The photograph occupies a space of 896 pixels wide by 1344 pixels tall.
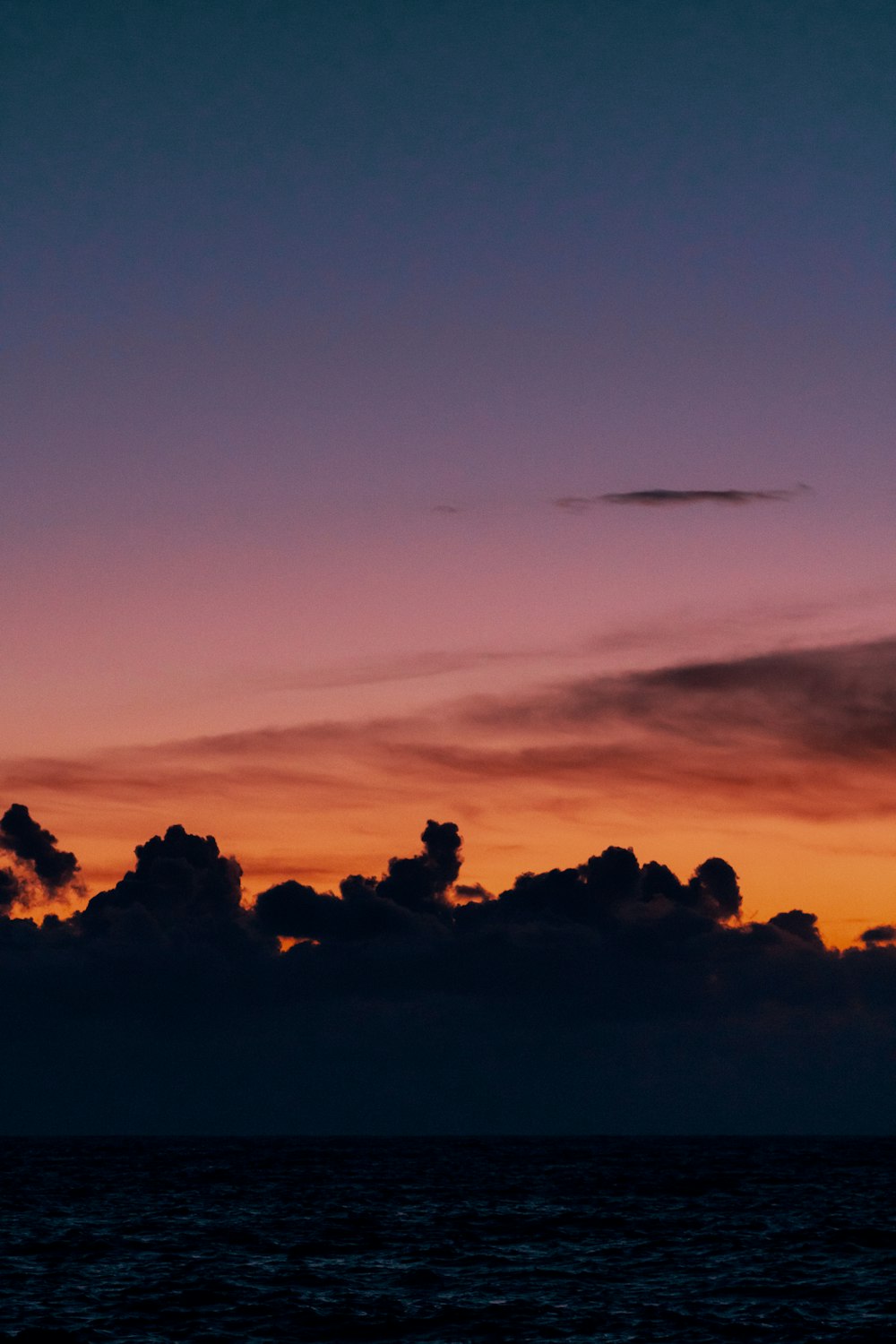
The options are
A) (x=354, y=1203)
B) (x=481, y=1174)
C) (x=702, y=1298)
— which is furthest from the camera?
(x=481, y=1174)

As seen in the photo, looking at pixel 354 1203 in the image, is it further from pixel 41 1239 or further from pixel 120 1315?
pixel 120 1315

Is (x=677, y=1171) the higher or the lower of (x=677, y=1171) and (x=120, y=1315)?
the lower

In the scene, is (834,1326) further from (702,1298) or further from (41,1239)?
(41,1239)

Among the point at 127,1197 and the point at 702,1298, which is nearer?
the point at 702,1298

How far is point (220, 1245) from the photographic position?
7238 cm

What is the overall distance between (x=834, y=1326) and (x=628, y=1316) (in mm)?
6861

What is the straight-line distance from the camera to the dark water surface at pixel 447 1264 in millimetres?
48406

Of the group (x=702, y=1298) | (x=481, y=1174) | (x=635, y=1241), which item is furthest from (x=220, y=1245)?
(x=481, y=1174)

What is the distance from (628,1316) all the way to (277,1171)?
118342 millimetres

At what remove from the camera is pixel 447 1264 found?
2525 inches

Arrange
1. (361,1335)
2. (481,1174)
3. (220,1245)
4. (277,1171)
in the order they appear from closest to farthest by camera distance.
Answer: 1. (361,1335)
2. (220,1245)
3. (481,1174)
4. (277,1171)

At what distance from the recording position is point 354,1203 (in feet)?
340

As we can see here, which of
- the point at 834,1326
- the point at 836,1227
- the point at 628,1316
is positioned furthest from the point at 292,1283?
the point at 836,1227

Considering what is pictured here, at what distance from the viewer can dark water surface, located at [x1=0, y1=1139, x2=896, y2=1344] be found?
48.4 meters
